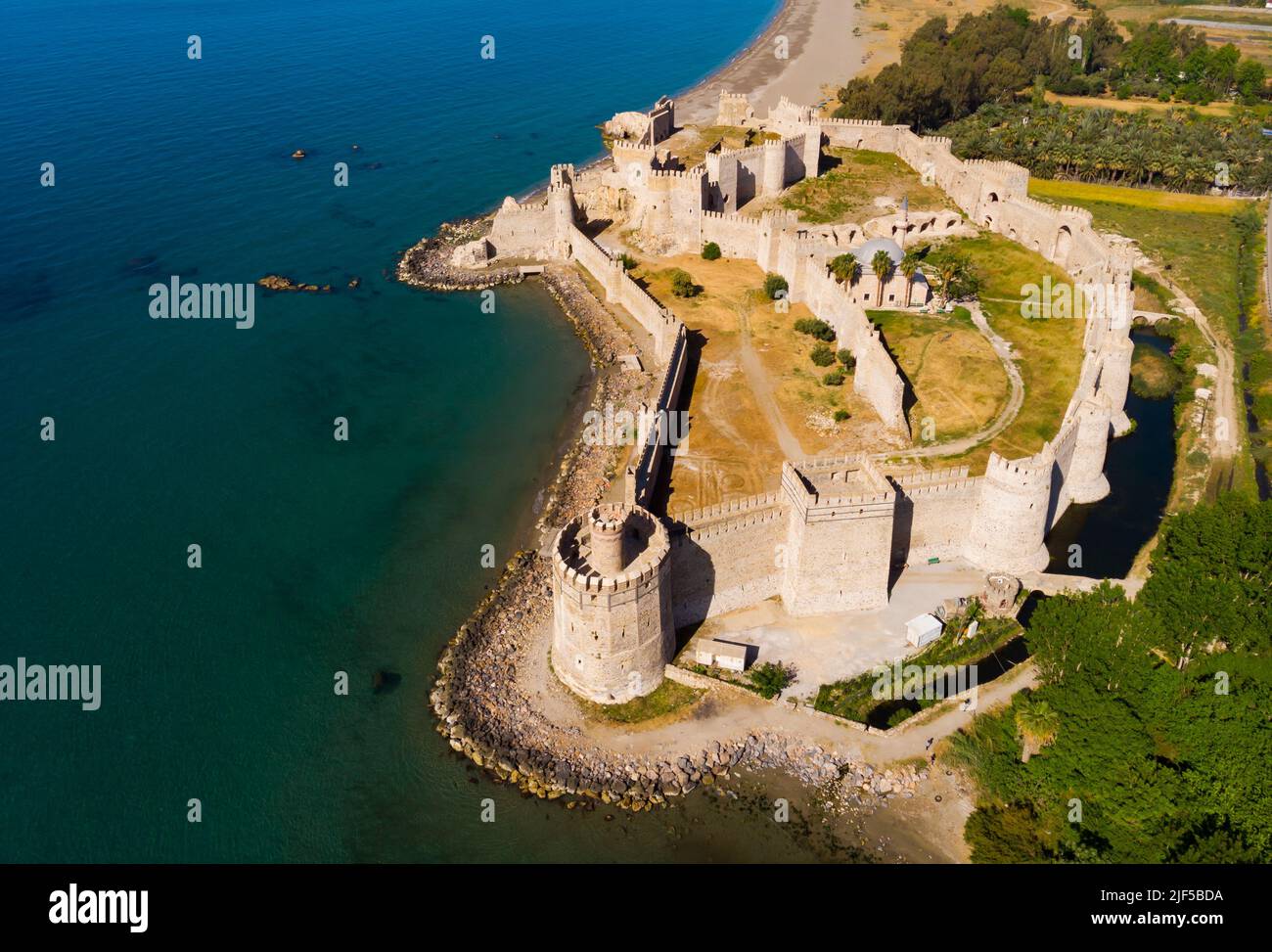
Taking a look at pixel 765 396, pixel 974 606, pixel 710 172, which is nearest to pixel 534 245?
pixel 710 172

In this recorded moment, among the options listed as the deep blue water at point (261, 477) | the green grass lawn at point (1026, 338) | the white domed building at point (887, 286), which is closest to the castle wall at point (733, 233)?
the white domed building at point (887, 286)

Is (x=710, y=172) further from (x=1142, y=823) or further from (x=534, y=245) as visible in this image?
(x=1142, y=823)

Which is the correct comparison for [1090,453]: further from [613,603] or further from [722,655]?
[613,603]

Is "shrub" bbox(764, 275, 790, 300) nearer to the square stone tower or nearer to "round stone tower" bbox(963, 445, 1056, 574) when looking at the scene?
the square stone tower

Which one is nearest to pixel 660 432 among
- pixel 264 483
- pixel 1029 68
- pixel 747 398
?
pixel 747 398

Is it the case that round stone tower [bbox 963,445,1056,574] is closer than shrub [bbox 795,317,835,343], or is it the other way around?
round stone tower [bbox 963,445,1056,574]

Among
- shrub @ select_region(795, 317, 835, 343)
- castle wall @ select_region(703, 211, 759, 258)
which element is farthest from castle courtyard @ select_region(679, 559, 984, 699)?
castle wall @ select_region(703, 211, 759, 258)
